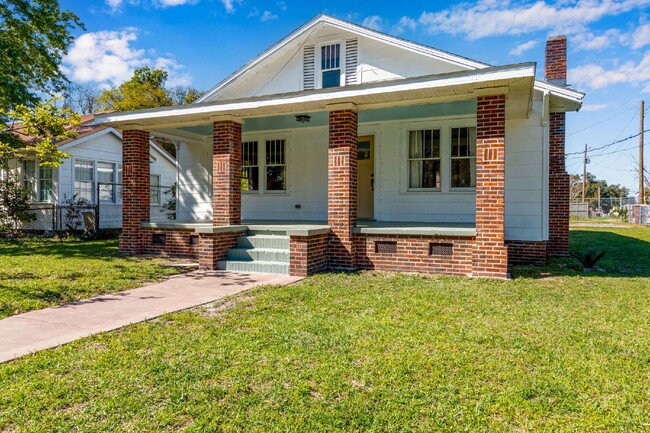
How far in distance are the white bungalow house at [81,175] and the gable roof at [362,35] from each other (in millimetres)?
7528

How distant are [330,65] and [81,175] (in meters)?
11.3

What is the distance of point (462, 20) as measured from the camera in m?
13.5

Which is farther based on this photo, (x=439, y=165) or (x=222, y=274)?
(x=439, y=165)

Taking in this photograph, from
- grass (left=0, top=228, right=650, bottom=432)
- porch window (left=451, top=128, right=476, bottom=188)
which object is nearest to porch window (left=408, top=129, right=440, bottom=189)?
porch window (left=451, top=128, right=476, bottom=188)

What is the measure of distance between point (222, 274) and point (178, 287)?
1.17 m

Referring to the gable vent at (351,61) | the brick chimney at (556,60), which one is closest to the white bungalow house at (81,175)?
the gable vent at (351,61)

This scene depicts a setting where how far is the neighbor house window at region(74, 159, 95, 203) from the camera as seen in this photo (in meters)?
15.9

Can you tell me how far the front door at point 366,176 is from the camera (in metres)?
11.3

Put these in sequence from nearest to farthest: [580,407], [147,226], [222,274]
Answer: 1. [580,407]
2. [222,274]
3. [147,226]

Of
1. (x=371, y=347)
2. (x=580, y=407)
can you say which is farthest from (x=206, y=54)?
(x=580, y=407)

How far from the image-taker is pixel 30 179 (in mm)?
15961

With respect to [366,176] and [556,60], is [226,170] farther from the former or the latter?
[556,60]

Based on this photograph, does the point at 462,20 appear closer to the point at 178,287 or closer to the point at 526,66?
the point at 526,66

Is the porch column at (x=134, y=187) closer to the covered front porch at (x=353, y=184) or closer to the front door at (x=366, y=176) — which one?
the covered front porch at (x=353, y=184)
